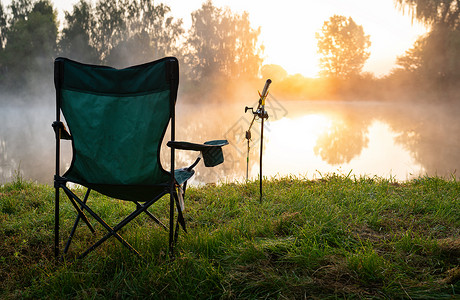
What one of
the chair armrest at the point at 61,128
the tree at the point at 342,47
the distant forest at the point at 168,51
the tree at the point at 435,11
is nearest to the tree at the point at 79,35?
the distant forest at the point at 168,51

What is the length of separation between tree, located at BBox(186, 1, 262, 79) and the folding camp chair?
19.3 meters

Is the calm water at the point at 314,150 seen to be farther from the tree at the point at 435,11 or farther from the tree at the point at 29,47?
the tree at the point at 29,47

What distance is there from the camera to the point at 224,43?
20.4m

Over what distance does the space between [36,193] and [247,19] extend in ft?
61.9

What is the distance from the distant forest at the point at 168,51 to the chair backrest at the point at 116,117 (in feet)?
58.7

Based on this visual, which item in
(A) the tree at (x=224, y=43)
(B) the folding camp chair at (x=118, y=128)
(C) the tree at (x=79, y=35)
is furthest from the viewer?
(C) the tree at (x=79, y=35)

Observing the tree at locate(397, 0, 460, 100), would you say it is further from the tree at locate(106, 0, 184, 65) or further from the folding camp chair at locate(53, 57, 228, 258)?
the folding camp chair at locate(53, 57, 228, 258)

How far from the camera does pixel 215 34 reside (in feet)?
66.8

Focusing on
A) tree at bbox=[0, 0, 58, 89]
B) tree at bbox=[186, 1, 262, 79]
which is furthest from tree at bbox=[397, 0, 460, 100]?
tree at bbox=[0, 0, 58, 89]

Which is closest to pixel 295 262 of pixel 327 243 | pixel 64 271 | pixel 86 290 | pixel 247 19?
pixel 327 243

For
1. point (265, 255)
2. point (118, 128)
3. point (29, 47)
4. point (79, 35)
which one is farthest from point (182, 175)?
point (79, 35)

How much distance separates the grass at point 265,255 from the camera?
A: 49.3 inches

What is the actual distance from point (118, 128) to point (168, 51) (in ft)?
70.9

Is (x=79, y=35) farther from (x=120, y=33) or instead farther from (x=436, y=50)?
(x=436, y=50)
